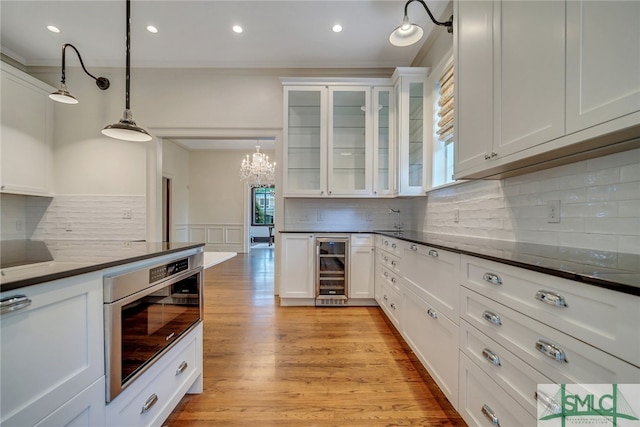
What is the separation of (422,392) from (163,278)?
1639mm

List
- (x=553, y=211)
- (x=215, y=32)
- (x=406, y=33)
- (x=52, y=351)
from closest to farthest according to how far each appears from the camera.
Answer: (x=52, y=351), (x=553, y=211), (x=406, y=33), (x=215, y=32)

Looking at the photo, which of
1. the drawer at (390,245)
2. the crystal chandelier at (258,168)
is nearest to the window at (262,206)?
the crystal chandelier at (258,168)

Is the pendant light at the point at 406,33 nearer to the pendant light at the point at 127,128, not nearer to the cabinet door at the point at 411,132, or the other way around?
the cabinet door at the point at 411,132

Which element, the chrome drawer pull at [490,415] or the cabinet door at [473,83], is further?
the cabinet door at [473,83]

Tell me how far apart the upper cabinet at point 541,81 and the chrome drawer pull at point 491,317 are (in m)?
0.72

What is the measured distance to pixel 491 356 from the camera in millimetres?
1024

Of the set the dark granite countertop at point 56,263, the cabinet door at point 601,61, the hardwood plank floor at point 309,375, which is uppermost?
the cabinet door at point 601,61

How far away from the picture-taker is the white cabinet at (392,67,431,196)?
9.21 feet

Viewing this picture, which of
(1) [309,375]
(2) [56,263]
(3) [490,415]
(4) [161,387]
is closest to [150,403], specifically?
(4) [161,387]

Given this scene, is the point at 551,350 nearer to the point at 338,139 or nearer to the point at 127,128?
the point at 127,128

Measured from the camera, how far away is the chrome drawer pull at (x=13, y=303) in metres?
0.59

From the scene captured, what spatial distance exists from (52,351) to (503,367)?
1.52 m

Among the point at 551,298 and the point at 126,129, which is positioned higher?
the point at 126,129

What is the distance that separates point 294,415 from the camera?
4.49 ft
